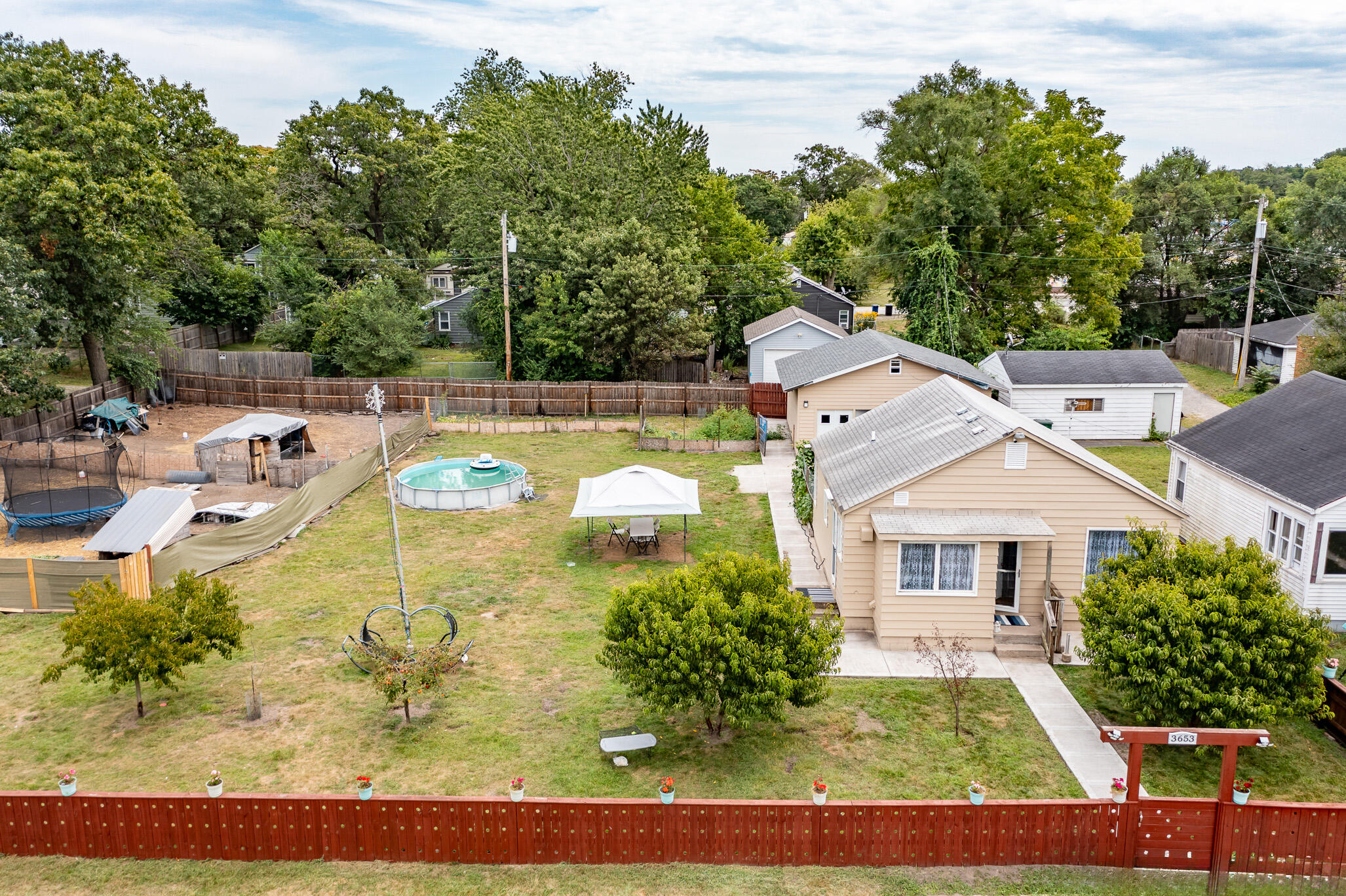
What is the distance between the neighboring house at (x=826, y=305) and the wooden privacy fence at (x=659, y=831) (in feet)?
143

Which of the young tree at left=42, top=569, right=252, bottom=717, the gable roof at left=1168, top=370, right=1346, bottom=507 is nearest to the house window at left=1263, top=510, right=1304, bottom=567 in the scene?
the gable roof at left=1168, top=370, right=1346, bottom=507

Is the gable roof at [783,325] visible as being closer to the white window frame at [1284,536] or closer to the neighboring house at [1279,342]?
the neighboring house at [1279,342]

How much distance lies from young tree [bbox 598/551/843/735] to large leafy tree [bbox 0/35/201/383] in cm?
2957

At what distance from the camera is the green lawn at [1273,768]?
12016mm

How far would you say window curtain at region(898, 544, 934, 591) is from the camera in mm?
16016

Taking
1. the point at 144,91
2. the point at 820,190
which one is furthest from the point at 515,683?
the point at 820,190

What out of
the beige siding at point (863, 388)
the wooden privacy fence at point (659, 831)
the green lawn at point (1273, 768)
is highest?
the beige siding at point (863, 388)

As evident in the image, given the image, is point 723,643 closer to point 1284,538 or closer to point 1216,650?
point 1216,650

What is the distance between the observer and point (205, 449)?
28.3 m

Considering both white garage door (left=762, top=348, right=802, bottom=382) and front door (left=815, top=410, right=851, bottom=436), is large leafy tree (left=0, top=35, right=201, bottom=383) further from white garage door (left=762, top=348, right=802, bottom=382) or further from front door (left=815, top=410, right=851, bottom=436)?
front door (left=815, top=410, right=851, bottom=436)

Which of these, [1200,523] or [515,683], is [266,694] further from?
[1200,523]

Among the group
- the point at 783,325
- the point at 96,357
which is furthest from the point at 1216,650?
the point at 96,357

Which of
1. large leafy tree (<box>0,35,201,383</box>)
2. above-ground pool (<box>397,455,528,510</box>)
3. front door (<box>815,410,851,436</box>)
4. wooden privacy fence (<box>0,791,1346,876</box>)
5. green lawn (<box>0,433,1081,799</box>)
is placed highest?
large leafy tree (<box>0,35,201,383</box>)

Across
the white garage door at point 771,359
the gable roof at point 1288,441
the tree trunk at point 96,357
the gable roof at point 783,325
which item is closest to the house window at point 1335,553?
the gable roof at point 1288,441
